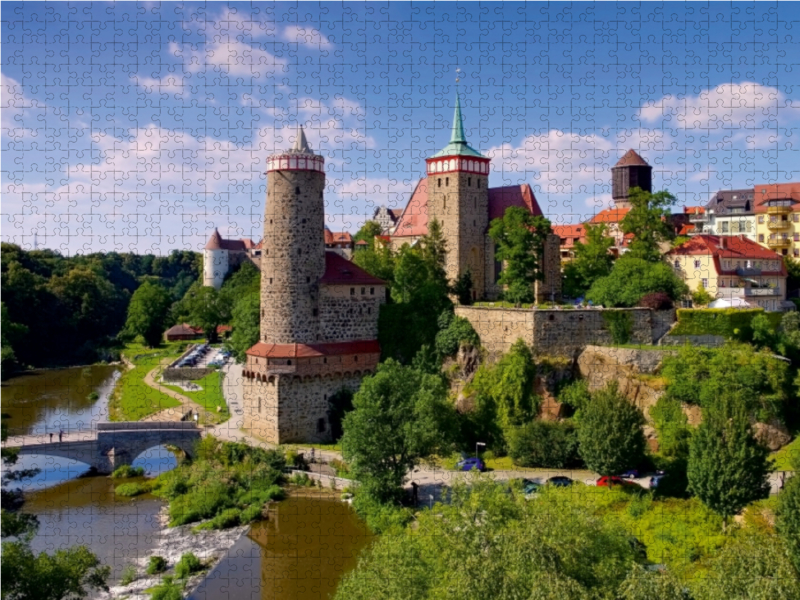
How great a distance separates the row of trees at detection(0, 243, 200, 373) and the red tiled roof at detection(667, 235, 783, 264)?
37.8 m

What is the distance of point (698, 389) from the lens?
27.0m

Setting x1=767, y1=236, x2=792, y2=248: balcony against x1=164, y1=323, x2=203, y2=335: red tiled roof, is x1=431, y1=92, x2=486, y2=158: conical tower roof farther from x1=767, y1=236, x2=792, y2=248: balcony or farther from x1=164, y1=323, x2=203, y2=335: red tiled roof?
x1=164, y1=323, x2=203, y2=335: red tiled roof

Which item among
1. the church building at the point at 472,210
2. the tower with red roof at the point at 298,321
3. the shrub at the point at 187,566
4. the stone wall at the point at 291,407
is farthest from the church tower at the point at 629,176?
the shrub at the point at 187,566

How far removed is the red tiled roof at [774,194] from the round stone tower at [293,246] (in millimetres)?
22613

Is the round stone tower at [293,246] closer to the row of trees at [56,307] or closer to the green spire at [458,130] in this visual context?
the green spire at [458,130]


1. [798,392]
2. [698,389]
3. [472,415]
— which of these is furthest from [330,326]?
[798,392]

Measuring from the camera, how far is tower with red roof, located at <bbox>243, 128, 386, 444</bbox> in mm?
31234

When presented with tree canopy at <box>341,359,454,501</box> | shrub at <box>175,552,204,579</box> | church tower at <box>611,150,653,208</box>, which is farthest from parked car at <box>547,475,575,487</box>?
church tower at <box>611,150,653,208</box>

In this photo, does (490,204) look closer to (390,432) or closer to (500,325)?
(500,325)

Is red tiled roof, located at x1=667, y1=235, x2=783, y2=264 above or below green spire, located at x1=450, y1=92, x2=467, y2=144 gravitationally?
below

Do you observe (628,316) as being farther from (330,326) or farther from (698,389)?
(330,326)

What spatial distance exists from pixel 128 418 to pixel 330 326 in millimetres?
12084

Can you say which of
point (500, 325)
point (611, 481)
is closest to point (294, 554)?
point (611, 481)

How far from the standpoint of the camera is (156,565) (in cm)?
2162
